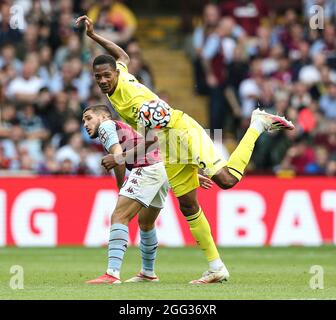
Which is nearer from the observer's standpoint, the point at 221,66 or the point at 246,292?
the point at 246,292

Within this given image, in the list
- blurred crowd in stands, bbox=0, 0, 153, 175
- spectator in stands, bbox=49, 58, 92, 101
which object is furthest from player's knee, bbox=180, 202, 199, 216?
spectator in stands, bbox=49, 58, 92, 101

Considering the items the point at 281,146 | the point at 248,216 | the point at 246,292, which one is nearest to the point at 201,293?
the point at 246,292

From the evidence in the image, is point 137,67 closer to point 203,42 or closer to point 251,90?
point 203,42

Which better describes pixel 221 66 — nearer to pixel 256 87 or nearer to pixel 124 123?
pixel 256 87

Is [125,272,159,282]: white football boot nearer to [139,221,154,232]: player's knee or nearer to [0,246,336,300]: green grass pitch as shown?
[0,246,336,300]: green grass pitch

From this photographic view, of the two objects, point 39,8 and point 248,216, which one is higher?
point 39,8

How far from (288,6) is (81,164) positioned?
31.0ft

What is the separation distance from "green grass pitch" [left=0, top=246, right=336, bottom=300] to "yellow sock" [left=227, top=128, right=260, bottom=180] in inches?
49.3

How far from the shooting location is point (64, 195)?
20.8m

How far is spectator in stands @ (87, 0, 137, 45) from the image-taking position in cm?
2441

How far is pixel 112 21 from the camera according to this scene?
24.8 m

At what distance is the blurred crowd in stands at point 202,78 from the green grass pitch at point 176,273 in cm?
262

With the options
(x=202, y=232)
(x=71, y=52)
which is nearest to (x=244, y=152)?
(x=202, y=232)

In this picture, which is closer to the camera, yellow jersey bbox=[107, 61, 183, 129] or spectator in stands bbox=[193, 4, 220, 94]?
yellow jersey bbox=[107, 61, 183, 129]
